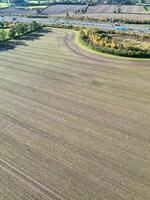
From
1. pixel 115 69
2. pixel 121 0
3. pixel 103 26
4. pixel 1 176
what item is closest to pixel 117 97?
pixel 115 69

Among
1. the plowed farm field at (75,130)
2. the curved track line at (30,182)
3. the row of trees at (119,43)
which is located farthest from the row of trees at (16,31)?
the curved track line at (30,182)

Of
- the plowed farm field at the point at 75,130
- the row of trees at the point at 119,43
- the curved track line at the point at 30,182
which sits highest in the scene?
the row of trees at the point at 119,43

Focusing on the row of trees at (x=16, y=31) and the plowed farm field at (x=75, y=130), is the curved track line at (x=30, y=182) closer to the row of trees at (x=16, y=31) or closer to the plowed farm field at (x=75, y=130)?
the plowed farm field at (x=75, y=130)

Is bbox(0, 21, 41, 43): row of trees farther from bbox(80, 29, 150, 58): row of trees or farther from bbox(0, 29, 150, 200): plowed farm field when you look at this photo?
bbox(0, 29, 150, 200): plowed farm field

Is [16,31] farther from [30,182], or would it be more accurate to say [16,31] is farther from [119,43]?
[30,182]

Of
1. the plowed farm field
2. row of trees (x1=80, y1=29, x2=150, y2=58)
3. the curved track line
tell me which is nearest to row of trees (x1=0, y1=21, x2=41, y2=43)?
row of trees (x1=80, y1=29, x2=150, y2=58)
